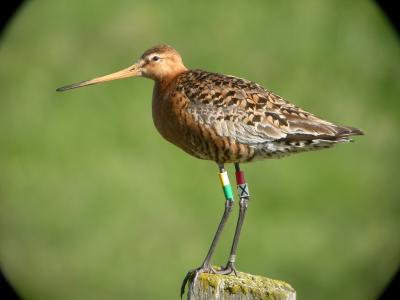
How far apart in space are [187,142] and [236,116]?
1.37 ft

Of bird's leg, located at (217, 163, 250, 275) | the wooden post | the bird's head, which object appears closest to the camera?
the wooden post

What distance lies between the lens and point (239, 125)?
5.38 m

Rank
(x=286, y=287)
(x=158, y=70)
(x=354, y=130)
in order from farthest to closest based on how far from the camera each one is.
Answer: (x=158, y=70), (x=354, y=130), (x=286, y=287)

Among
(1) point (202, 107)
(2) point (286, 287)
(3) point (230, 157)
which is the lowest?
(2) point (286, 287)

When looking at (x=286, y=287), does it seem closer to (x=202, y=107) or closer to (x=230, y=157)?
(x=230, y=157)

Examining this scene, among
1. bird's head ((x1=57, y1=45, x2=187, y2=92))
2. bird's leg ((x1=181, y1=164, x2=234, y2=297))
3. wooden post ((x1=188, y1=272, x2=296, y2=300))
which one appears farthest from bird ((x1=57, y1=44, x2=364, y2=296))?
wooden post ((x1=188, y1=272, x2=296, y2=300))

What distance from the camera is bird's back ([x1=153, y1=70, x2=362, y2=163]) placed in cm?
530

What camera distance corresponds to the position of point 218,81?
220 inches

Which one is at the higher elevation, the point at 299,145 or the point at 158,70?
the point at 158,70

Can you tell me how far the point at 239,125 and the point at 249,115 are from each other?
0.37ft

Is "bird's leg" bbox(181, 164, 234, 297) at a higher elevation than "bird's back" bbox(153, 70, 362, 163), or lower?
lower

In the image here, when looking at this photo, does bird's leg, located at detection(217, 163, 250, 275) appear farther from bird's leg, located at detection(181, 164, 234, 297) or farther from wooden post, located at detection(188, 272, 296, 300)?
wooden post, located at detection(188, 272, 296, 300)

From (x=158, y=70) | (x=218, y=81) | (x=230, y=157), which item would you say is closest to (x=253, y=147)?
(x=230, y=157)

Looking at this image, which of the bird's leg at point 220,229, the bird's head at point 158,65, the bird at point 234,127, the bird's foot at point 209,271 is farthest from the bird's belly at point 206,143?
the bird's foot at point 209,271
